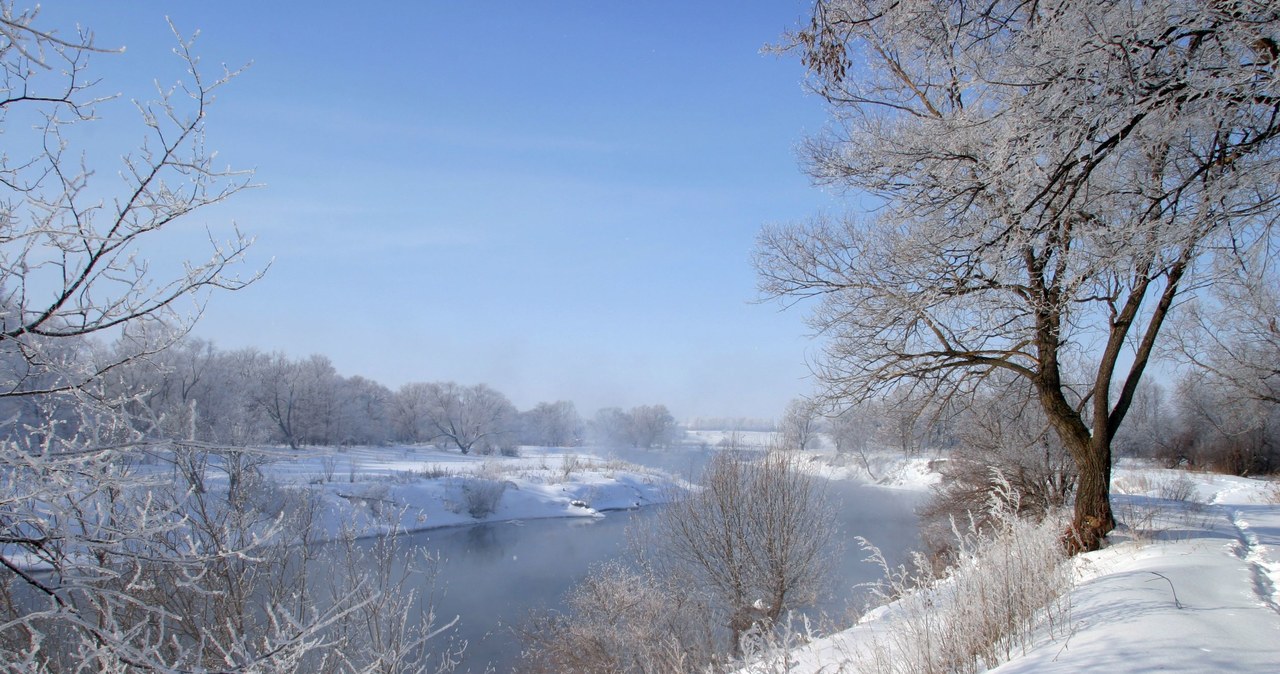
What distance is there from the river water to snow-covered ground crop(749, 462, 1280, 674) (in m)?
3.18

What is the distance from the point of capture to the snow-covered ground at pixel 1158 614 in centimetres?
322

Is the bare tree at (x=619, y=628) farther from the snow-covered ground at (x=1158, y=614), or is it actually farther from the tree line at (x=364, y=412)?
the tree line at (x=364, y=412)

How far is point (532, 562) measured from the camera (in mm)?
21391

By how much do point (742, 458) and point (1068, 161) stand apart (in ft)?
39.4

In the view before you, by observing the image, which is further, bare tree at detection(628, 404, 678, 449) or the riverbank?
bare tree at detection(628, 404, 678, 449)

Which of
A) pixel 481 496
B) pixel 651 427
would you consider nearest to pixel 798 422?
pixel 481 496

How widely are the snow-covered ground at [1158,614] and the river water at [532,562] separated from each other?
3177 millimetres

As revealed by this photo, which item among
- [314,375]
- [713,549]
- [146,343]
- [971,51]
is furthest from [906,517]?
[314,375]

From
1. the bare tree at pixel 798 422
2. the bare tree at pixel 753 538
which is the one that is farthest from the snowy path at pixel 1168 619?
the bare tree at pixel 753 538

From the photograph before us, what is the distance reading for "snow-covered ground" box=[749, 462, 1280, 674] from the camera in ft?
10.6

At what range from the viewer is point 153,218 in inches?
94.8

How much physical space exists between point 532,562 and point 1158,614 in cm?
1942

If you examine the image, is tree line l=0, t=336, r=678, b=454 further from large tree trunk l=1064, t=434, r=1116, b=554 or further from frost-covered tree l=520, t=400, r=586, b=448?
large tree trunk l=1064, t=434, r=1116, b=554

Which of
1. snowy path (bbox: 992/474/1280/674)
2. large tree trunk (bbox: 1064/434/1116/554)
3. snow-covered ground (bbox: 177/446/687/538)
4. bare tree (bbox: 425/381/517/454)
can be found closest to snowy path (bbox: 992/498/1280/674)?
snowy path (bbox: 992/474/1280/674)
